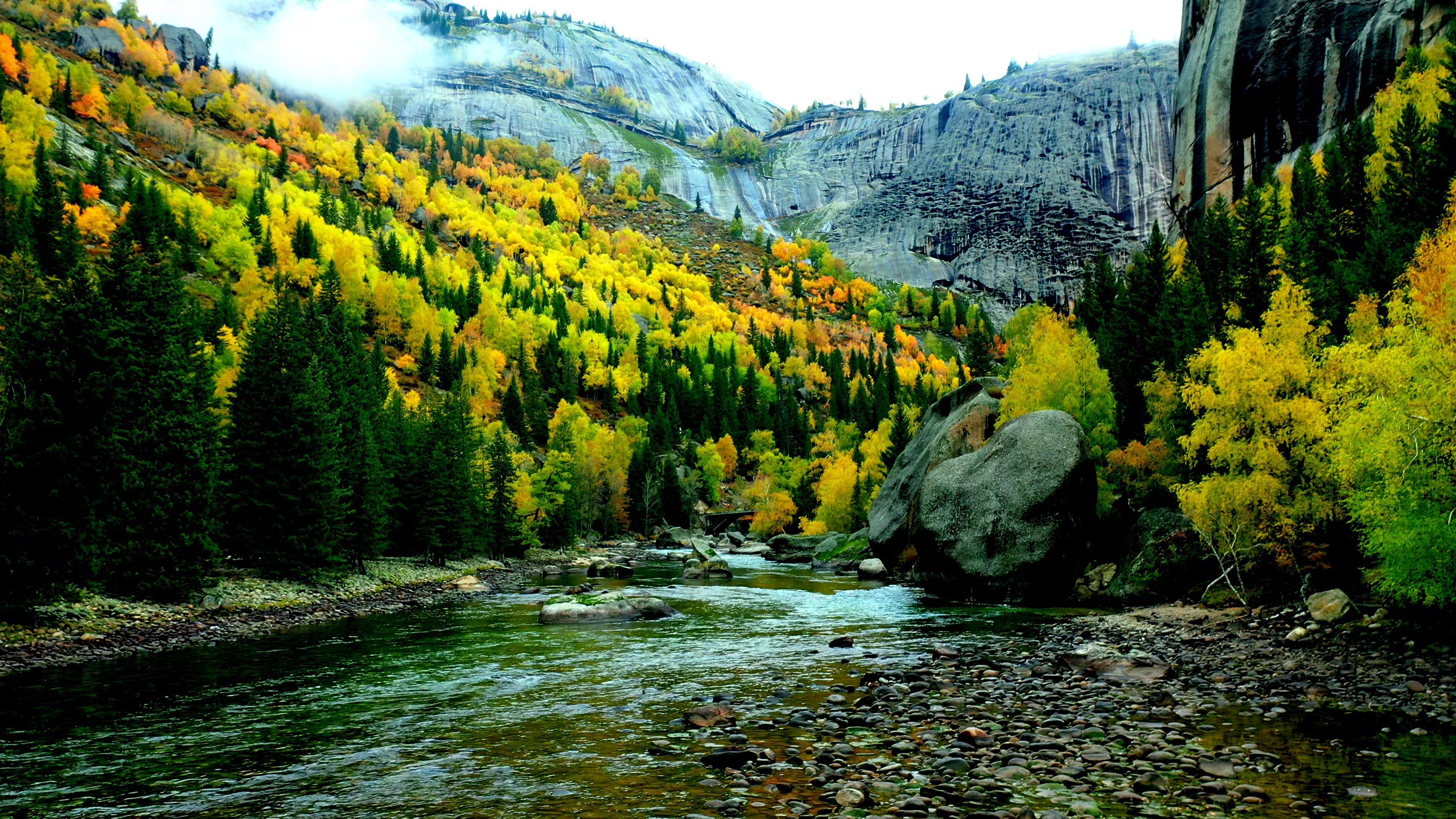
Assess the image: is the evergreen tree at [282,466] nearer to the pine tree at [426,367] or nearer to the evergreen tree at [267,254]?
the pine tree at [426,367]

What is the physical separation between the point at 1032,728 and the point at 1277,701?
5356mm

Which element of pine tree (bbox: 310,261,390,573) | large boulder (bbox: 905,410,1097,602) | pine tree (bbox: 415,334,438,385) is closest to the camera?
large boulder (bbox: 905,410,1097,602)

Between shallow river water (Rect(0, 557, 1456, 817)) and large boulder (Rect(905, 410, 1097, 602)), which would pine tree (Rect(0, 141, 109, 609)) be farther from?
large boulder (Rect(905, 410, 1097, 602))

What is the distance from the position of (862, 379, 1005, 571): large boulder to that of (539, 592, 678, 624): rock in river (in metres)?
18.0

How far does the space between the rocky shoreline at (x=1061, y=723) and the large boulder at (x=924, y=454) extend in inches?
955

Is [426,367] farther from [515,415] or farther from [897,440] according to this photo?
[897,440]

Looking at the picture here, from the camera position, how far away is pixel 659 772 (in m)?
11.4

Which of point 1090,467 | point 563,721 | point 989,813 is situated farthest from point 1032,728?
point 1090,467

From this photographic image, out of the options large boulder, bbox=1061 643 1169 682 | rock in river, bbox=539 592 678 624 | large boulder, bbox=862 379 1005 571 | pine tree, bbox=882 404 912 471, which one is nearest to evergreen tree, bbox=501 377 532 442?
pine tree, bbox=882 404 912 471

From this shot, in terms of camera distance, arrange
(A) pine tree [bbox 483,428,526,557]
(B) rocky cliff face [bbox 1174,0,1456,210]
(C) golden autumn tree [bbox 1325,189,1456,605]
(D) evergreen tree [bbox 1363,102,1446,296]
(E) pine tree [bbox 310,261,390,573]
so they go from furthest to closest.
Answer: (A) pine tree [bbox 483,428,526,557], (B) rocky cliff face [bbox 1174,0,1456,210], (E) pine tree [bbox 310,261,390,573], (D) evergreen tree [bbox 1363,102,1446,296], (C) golden autumn tree [bbox 1325,189,1456,605]

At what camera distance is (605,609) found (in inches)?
1249

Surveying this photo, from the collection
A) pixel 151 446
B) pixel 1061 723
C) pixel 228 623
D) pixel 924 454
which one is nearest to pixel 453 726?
pixel 1061 723

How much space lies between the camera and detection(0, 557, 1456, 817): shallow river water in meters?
10.2

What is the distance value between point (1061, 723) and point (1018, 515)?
2281 centimetres
